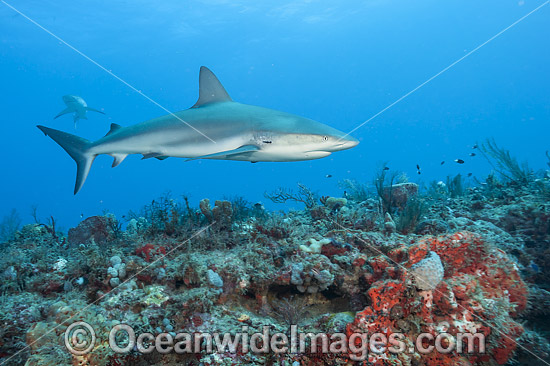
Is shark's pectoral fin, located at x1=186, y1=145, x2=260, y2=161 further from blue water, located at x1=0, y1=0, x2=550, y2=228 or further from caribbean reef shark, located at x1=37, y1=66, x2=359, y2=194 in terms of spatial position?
blue water, located at x1=0, y1=0, x2=550, y2=228

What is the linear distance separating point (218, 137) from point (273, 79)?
130m

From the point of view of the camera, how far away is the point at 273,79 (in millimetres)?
126562

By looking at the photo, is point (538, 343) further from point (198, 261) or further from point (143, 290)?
point (143, 290)

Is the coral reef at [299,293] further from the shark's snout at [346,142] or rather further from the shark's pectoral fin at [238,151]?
the shark's snout at [346,142]

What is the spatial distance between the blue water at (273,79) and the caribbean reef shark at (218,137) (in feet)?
61.5

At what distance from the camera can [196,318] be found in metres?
3.15

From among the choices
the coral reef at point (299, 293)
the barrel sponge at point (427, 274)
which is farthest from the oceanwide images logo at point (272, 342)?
the barrel sponge at point (427, 274)

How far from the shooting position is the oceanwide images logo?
2717 mm

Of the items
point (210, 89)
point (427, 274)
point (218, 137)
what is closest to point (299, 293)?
point (427, 274)

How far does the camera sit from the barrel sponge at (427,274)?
9.61ft

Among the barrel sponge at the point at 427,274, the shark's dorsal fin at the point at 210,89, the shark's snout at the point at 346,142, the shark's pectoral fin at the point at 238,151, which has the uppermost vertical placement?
the shark's dorsal fin at the point at 210,89

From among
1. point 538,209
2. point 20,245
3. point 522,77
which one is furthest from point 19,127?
point 522,77

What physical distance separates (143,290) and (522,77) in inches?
8007

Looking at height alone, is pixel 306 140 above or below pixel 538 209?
above
